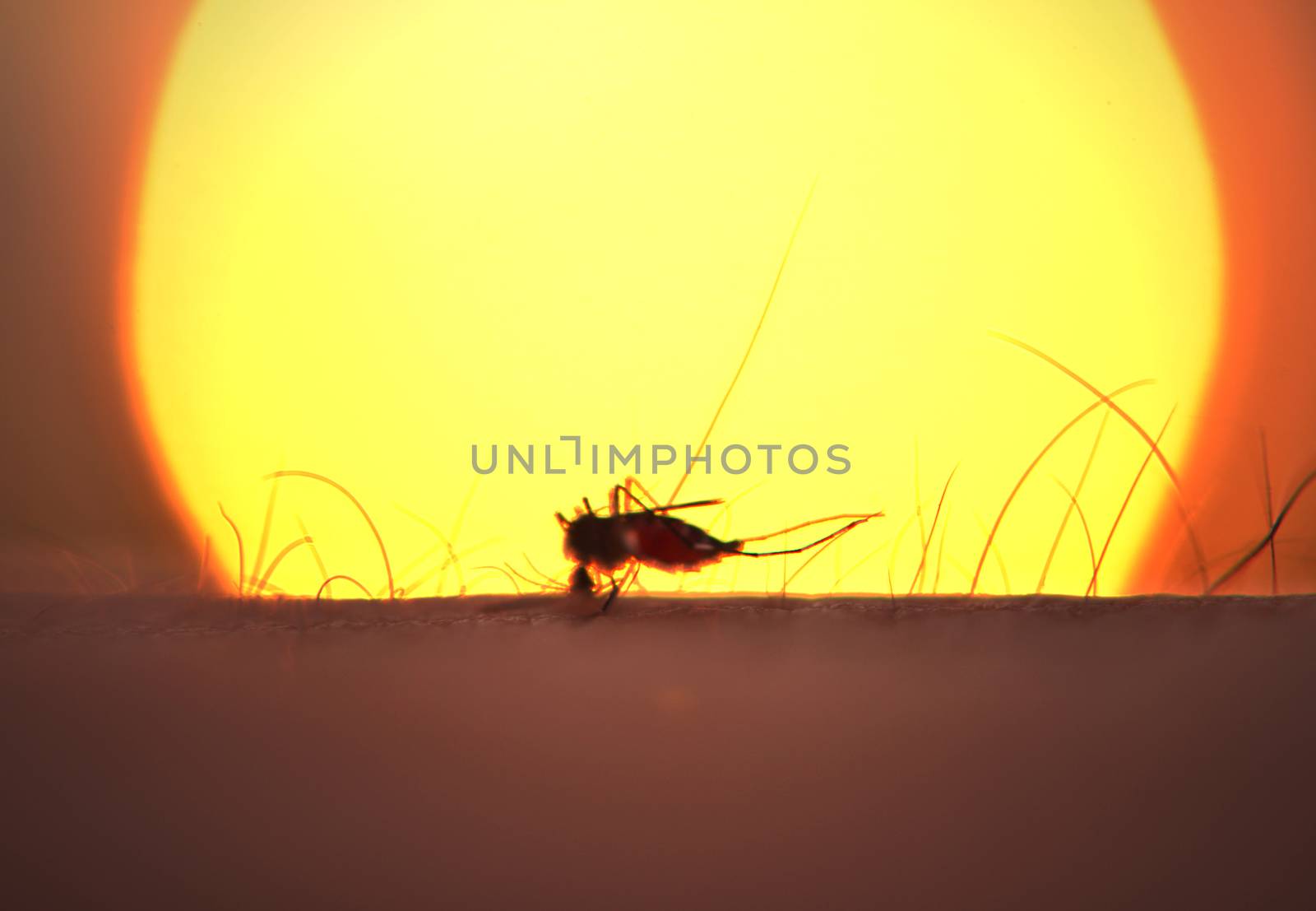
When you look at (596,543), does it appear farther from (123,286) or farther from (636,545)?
(123,286)

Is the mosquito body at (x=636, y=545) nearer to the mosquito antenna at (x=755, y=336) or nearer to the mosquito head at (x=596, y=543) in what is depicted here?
the mosquito head at (x=596, y=543)

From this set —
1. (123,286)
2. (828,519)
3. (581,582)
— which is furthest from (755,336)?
(123,286)

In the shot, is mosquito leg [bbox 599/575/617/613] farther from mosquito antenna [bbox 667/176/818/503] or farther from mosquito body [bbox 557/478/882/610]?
mosquito antenna [bbox 667/176/818/503]

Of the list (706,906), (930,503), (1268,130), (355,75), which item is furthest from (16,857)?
(1268,130)

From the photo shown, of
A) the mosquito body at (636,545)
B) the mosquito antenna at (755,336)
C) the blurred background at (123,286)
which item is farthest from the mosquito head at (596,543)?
the blurred background at (123,286)

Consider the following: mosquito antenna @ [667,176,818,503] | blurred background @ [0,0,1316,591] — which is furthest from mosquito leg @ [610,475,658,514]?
blurred background @ [0,0,1316,591]

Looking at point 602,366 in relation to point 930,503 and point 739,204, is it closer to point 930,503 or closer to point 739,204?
point 739,204
